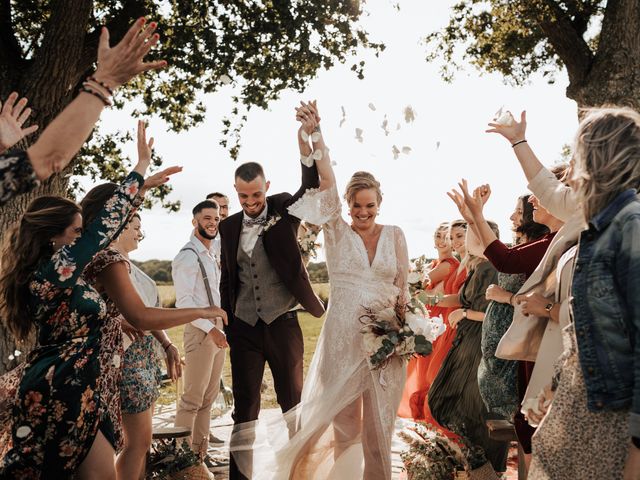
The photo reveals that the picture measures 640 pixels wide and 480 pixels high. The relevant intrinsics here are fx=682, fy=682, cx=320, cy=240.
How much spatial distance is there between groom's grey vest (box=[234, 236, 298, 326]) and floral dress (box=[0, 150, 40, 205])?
298 cm

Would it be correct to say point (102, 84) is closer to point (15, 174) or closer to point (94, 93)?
point (94, 93)

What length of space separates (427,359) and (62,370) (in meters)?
5.13

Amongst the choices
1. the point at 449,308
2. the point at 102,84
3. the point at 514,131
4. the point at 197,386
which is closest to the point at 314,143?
the point at 514,131

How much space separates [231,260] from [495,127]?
2.38 meters

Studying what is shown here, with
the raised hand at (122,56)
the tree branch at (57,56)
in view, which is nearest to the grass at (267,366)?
the tree branch at (57,56)

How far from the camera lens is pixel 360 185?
5035mm

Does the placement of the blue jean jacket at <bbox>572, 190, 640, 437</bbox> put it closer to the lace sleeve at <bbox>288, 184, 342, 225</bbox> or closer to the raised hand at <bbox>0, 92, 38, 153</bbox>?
the raised hand at <bbox>0, 92, 38, 153</bbox>

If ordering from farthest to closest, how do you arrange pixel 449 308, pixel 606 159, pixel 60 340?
pixel 449 308
pixel 60 340
pixel 606 159

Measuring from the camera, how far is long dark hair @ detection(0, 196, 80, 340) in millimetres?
3334

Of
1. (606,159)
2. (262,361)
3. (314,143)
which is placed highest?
(314,143)

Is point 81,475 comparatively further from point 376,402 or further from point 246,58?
point 246,58

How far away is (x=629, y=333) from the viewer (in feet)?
7.52

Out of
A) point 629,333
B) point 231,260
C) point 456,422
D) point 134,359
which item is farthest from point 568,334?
point 456,422

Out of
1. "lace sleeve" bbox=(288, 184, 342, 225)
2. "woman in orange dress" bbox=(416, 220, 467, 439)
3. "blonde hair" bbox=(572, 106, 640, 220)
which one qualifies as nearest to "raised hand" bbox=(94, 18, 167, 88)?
"blonde hair" bbox=(572, 106, 640, 220)
